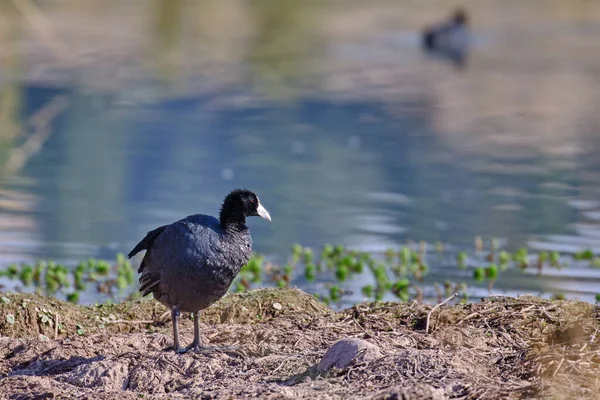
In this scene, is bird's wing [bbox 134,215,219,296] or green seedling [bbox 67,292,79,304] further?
green seedling [bbox 67,292,79,304]

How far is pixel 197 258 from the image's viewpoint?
6.79 m

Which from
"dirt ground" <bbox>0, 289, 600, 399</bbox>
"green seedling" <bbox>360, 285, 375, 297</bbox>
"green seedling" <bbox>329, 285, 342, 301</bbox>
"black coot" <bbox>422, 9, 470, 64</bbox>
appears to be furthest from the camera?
"black coot" <bbox>422, 9, 470, 64</bbox>

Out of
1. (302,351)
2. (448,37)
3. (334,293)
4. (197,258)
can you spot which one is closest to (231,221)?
(197,258)

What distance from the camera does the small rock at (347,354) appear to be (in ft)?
20.0

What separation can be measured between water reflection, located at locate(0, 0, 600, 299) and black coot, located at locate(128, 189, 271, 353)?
5.99 ft

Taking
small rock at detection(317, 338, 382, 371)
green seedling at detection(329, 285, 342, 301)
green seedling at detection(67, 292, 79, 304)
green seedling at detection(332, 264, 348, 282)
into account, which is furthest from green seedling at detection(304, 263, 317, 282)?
small rock at detection(317, 338, 382, 371)

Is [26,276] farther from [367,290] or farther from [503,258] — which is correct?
[503,258]

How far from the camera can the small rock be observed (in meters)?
6.11

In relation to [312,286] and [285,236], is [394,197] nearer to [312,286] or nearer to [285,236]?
[285,236]

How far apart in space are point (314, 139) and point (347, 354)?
531 inches

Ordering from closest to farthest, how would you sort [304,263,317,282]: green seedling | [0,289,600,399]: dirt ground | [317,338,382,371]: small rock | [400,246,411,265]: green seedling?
[0,289,600,399]: dirt ground, [317,338,382,371]: small rock, [304,263,317,282]: green seedling, [400,246,411,265]: green seedling

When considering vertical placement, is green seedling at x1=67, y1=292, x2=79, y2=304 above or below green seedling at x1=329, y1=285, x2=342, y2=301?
above

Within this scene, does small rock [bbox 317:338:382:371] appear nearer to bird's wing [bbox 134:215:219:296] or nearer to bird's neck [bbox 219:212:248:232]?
bird's wing [bbox 134:215:219:296]

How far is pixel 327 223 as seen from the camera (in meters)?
13.1
